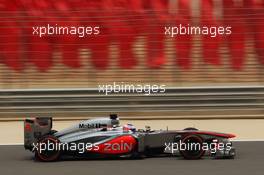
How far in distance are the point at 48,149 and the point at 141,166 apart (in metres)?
1.38

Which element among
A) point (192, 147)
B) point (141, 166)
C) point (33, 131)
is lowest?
point (141, 166)

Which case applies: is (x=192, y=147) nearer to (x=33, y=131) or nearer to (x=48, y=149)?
(x=48, y=149)

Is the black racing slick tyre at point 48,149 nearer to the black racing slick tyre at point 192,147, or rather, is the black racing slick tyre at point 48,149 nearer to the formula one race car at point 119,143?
the formula one race car at point 119,143

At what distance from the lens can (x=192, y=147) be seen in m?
10.2

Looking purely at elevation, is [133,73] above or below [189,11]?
below

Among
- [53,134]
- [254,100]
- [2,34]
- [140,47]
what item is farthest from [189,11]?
[53,134]

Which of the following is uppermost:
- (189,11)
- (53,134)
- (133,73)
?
(189,11)

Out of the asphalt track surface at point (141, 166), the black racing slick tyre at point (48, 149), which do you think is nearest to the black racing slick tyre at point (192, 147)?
the asphalt track surface at point (141, 166)

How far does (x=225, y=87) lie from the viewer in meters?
16.2

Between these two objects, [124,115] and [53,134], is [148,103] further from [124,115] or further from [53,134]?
[53,134]

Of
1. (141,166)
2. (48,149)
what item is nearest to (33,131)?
(48,149)

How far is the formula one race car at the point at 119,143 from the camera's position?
1021cm

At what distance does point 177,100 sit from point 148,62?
1.12 m

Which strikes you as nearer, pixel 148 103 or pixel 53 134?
pixel 53 134
